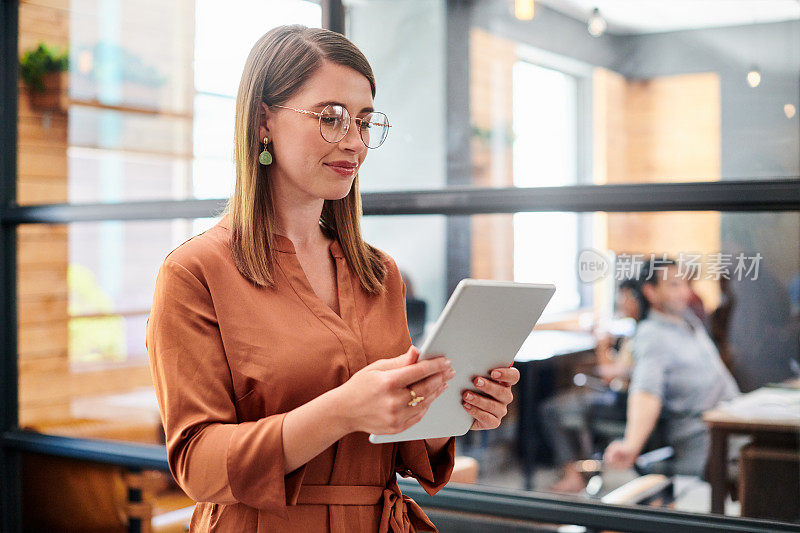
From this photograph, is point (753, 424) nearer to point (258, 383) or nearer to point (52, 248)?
point (258, 383)

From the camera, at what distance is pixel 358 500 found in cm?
124

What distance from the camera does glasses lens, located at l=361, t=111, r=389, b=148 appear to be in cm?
123

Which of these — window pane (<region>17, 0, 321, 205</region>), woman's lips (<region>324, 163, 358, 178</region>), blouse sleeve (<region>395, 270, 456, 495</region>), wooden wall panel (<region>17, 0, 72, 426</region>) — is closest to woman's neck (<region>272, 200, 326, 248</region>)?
woman's lips (<region>324, 163, 358, 178</region>)

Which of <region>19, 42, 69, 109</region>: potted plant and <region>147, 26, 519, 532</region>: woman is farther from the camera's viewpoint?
<region>19, 42, 69, 109</region>: potted plant

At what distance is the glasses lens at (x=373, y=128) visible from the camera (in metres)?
1.23

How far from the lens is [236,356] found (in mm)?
1164

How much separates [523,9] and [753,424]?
5.70 feet

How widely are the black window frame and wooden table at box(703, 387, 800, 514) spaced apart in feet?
1.20

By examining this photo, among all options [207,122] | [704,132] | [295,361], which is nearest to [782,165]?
[704,132]

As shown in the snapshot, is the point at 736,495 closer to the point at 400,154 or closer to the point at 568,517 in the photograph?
the point at 568,517

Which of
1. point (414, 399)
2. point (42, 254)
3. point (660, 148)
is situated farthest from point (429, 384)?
point (42, 254)

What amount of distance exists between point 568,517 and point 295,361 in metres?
0.93

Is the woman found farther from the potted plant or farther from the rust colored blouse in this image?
the potted plant

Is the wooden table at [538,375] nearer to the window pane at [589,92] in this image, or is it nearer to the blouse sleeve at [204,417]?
the window pane at [589,92]
